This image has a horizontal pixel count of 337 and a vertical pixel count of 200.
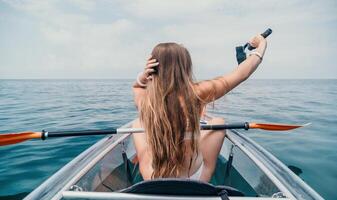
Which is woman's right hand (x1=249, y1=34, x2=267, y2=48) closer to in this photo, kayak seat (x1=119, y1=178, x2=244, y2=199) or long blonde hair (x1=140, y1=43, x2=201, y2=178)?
long blonde hair (x1=140, y1=43, x2=201, y2=178)

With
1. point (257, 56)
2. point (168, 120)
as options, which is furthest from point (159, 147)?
point (257, 56)

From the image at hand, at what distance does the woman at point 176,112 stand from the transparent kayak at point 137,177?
0.99ft

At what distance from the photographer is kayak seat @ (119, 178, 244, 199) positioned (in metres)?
1.47

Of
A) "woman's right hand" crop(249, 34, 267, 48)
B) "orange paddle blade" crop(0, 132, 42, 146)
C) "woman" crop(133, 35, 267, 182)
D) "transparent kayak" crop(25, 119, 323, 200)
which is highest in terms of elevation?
"woman's right hand" crop(249, 34, 267, 48)

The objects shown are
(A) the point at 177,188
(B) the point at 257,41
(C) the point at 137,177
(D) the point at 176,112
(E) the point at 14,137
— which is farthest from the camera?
(C) the point at 137,177

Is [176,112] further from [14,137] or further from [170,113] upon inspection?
[14,137]

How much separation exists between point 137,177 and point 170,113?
73.9 inches

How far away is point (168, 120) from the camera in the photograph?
6.34 feet

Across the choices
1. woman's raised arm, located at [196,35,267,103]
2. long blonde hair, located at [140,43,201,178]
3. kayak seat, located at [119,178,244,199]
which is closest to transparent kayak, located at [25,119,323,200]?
kayak seat, located at [119,178,244,199]

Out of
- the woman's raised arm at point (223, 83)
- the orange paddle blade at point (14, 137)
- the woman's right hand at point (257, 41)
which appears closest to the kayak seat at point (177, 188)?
the woman's raised arm at point (223, 83)

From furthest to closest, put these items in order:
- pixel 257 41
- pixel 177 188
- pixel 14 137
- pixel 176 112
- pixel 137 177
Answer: pixel 137 177 < pixel 14 137 < pixel 257 41 < pixel 176 112 < pixel 177 188

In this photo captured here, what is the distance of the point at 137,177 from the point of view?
3537mm

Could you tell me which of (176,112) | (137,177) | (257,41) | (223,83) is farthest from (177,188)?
(137,177)

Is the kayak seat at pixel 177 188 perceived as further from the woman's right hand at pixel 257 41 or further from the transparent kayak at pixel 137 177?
the woman's right hand at pixel 257 41
